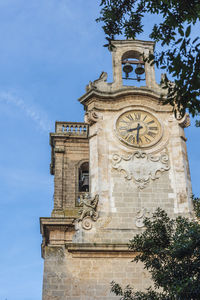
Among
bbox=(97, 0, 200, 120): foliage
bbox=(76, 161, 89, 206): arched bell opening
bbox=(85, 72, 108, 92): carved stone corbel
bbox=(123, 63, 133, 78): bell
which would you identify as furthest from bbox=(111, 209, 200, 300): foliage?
bbox=(123, 63, 133, 78): bell

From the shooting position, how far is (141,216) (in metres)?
17.7

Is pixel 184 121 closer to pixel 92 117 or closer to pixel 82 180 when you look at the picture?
pixel 92 117

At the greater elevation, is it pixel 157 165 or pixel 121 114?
pixel 121 114

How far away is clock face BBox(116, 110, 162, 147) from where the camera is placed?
19.5 m

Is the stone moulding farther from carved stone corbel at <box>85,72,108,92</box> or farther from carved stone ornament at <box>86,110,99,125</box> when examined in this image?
carved stone corbel at <box>85,72,108,92</box>

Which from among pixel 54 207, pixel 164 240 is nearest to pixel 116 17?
pixel 164 240

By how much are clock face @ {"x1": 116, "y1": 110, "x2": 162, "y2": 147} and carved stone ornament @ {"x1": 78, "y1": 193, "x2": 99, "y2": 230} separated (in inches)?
119

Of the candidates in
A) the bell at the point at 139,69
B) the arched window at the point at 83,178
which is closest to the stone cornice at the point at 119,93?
the bell at the point at 139,69

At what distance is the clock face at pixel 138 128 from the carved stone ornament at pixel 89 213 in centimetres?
301

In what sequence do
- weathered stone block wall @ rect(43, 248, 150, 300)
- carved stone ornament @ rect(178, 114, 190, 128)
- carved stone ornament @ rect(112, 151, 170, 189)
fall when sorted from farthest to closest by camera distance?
carved stone ornament @ rect(178, 114, 190, 128)
carved stone ornament @ rect(112, 151, 170, 189)
weathered stone block wall @ rect(43, 248, 150, 300)

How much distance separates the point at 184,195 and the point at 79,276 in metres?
5.10

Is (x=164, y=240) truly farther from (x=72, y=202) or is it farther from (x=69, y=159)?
(x=69, y=159)

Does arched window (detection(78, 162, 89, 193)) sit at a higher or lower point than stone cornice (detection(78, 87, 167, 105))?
lower

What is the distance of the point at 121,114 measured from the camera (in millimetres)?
19969
